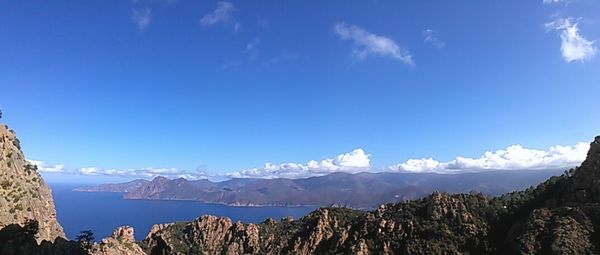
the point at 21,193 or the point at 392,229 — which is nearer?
the point at 21,193

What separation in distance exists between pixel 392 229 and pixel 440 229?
9128 mm

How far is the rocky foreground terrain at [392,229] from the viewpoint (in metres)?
51.1

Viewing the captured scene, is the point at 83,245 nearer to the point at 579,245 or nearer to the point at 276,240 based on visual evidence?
the point at 276,240

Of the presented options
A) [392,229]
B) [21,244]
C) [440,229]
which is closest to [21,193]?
[21,244]

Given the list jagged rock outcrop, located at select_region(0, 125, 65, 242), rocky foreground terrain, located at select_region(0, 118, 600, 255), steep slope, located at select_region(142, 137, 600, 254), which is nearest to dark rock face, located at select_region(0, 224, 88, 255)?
rocky foreground terrain, located at select_region(0, 118, 600, 255)

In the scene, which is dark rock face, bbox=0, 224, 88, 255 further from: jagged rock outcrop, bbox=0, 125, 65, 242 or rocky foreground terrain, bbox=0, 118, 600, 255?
jagged rock outcrop, bbox=0, 125, 65, 242

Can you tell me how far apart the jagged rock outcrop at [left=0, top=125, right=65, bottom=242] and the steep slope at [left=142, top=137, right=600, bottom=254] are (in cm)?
Result: 4753

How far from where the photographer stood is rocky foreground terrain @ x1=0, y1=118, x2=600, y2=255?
51062 mm

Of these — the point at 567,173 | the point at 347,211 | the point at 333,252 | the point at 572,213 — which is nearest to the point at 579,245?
the point at 572,213

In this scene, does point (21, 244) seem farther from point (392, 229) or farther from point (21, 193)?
point (392, 229)

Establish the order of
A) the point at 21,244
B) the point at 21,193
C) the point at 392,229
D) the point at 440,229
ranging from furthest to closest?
1. the point at 392,229
2. the point at 440,229
3. the point at 21,193
4. the point at 21,244

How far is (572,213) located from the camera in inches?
2596

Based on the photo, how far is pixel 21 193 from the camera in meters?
48.9

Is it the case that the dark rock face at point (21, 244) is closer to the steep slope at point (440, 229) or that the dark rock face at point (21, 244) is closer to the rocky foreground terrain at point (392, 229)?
the rocky foreground terrain at point (392, 229)
